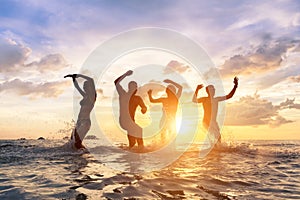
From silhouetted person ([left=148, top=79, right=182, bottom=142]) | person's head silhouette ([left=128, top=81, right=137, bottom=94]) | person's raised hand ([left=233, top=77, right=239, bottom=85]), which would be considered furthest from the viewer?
silhouetted person ([left=148, top=79, right=182, bottom=142])

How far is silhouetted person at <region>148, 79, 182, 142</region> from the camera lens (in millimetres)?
16859

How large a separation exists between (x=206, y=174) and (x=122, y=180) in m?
2.60

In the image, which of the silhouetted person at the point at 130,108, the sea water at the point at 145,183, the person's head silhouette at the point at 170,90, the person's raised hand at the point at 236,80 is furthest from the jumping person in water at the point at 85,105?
the person's raised hand at the point at 236,80

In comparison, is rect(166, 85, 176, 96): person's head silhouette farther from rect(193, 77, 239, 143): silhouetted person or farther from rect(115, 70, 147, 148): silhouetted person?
rect(115, 70, 147, 148): silhouetted person

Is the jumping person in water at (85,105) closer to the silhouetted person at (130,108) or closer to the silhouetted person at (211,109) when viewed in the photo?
the silhouetted person at (130,108)

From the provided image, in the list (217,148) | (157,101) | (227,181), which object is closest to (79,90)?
(157,101)

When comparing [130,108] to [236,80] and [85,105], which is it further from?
[236,80]

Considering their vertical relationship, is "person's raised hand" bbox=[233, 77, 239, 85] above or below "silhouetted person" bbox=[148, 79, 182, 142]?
above

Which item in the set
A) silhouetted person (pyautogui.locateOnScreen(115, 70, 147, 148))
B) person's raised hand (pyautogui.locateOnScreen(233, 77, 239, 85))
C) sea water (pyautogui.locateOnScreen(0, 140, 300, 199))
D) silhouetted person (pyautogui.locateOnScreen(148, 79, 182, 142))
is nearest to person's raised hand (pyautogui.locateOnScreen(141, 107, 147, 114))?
silhouetted person (pyautogui.locateOnScreen(115, 70, 147, 148))

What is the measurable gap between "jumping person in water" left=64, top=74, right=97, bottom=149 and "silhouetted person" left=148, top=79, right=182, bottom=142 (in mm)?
→ 3364

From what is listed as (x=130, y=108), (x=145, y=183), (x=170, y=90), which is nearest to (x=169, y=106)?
(x=170, y=90)

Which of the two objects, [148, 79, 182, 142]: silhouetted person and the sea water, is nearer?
the sea water

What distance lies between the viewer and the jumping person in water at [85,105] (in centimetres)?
1482

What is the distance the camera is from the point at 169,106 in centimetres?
1684
